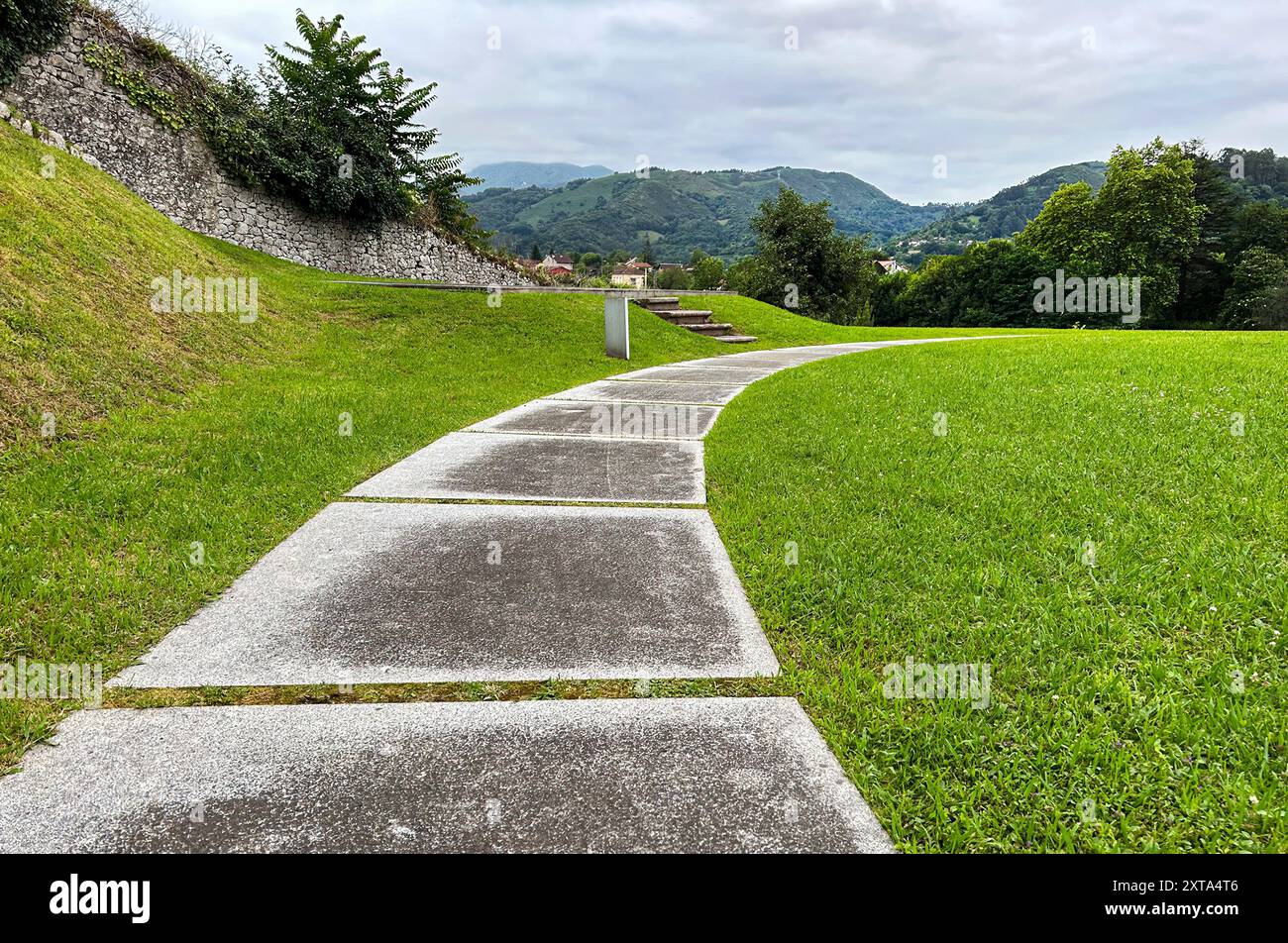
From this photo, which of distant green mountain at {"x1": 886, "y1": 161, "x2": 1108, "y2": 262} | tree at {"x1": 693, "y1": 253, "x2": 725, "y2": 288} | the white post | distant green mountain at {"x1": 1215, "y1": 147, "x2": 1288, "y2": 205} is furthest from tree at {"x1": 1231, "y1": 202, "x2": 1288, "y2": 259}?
distant green mountain at {"x1": 886, "y1": 161, "x2": 1108, "y2": 262}

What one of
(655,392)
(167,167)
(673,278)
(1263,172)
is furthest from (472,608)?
(1263,172)

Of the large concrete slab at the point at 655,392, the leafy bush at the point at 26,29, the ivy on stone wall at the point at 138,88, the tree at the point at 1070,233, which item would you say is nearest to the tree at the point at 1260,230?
the tree at the point at 1070,233

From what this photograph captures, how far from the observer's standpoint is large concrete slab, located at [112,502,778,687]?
2307 millimetres

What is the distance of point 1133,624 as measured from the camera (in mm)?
2514

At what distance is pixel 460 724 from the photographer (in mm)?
1998

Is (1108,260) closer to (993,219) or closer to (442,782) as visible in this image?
(442,782)

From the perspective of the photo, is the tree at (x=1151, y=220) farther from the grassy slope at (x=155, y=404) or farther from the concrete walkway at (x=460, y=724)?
the concrete walkway at (x=460, y=724)

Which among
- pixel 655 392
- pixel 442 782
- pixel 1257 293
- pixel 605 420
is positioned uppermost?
pixel 1257 293

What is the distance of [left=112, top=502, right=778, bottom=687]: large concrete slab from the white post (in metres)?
8.12

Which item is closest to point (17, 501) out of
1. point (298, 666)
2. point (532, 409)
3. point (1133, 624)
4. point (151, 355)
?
point (298, 666)

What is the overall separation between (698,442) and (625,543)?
261 cm

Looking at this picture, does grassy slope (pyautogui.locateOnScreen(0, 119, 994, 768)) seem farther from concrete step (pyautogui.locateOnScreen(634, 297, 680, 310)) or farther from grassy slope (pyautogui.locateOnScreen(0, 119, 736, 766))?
concrete step (pyautogui.locateOnScreen(634, 297, 680, 310))

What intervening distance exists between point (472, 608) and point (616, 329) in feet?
30.6

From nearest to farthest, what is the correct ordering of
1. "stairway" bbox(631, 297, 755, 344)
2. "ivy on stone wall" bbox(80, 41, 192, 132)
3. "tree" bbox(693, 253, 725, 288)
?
"ivy on stone wall" bbox(80, 41, 192, 132) → "stairway" bbox(631, 297, 755, 344) → "tree" bbox(693, 253, 725, 288)
